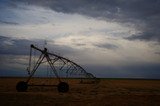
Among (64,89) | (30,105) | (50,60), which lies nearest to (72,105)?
(30,105)

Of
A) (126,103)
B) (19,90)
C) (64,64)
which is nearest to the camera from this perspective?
(126,103)

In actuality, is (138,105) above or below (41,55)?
below

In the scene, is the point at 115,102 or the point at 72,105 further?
the point at 115,102

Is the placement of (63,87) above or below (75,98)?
above

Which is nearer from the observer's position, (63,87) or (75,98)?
(75,98)

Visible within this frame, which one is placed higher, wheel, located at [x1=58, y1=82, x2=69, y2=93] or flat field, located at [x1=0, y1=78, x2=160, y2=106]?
wheel, located at [x1=58, y1=82, x2=69, y2=93]

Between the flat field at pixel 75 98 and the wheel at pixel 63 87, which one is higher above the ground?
the wheel at pixel 63 87

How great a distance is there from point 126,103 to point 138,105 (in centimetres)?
140

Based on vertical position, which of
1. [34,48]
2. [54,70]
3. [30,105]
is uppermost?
[34,48]

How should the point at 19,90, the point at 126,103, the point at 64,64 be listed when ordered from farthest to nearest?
the point at 64,64
the point at 19,90
the point at 126,103

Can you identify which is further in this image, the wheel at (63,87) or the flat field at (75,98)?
the wheel at (63,87)

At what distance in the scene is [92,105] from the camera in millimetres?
27531

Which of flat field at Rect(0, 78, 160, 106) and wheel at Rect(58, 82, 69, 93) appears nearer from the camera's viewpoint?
flat field at Rect(0, 78, 160, 106)

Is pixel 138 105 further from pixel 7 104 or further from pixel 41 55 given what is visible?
pixel 41 55
